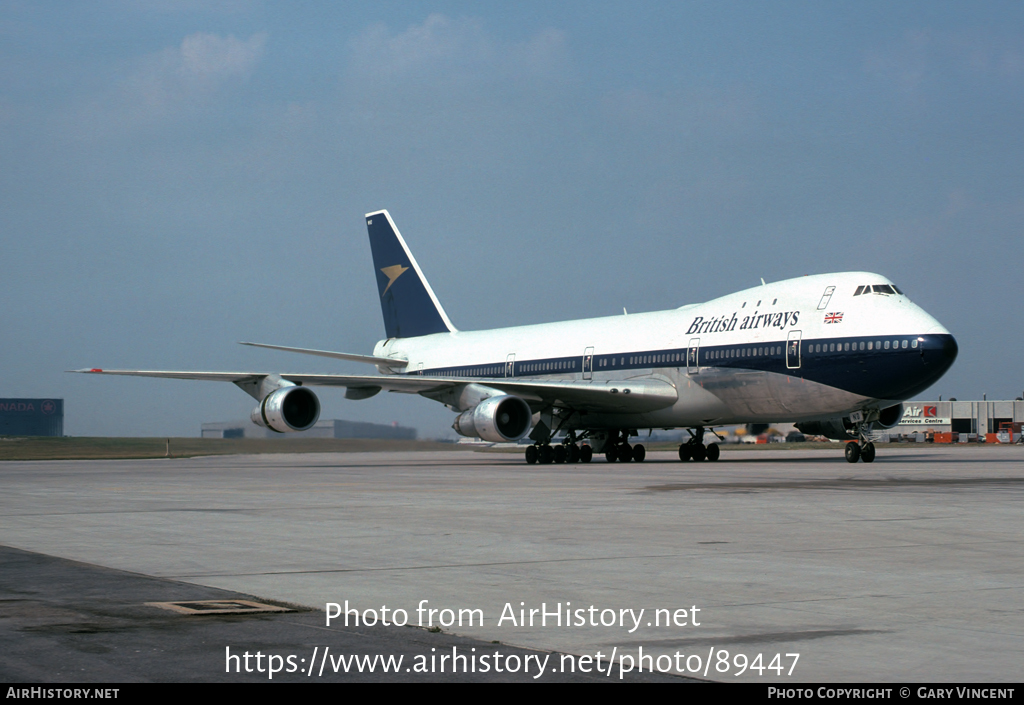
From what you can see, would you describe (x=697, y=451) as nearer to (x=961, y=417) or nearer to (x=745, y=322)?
(x=745, y=322)

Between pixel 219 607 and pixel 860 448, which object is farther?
pixel 860 448

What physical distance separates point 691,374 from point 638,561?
2398 cm

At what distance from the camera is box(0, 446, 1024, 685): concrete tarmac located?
577 centimetres

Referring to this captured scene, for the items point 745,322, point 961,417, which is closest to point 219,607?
point 745,322

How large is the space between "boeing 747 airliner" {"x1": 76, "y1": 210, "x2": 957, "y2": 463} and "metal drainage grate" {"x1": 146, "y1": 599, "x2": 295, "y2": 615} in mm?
24061

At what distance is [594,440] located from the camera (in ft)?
128

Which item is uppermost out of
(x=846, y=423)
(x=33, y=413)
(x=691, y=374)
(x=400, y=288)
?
(x=400, y=288)

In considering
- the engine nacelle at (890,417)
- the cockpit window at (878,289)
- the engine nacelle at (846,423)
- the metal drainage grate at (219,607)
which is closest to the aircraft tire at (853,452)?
the engine nacelle at (846,423)

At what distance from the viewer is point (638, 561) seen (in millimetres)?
9203

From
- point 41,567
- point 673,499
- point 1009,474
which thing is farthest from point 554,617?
point 1009,474

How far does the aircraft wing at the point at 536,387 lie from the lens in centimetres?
3347

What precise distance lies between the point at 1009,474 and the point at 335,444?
26249mm

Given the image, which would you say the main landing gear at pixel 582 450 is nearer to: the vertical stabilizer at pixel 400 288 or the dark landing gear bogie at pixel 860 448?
the dark landing gear bogie at pixel 860 448

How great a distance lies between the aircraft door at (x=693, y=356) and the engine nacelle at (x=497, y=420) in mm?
4930
